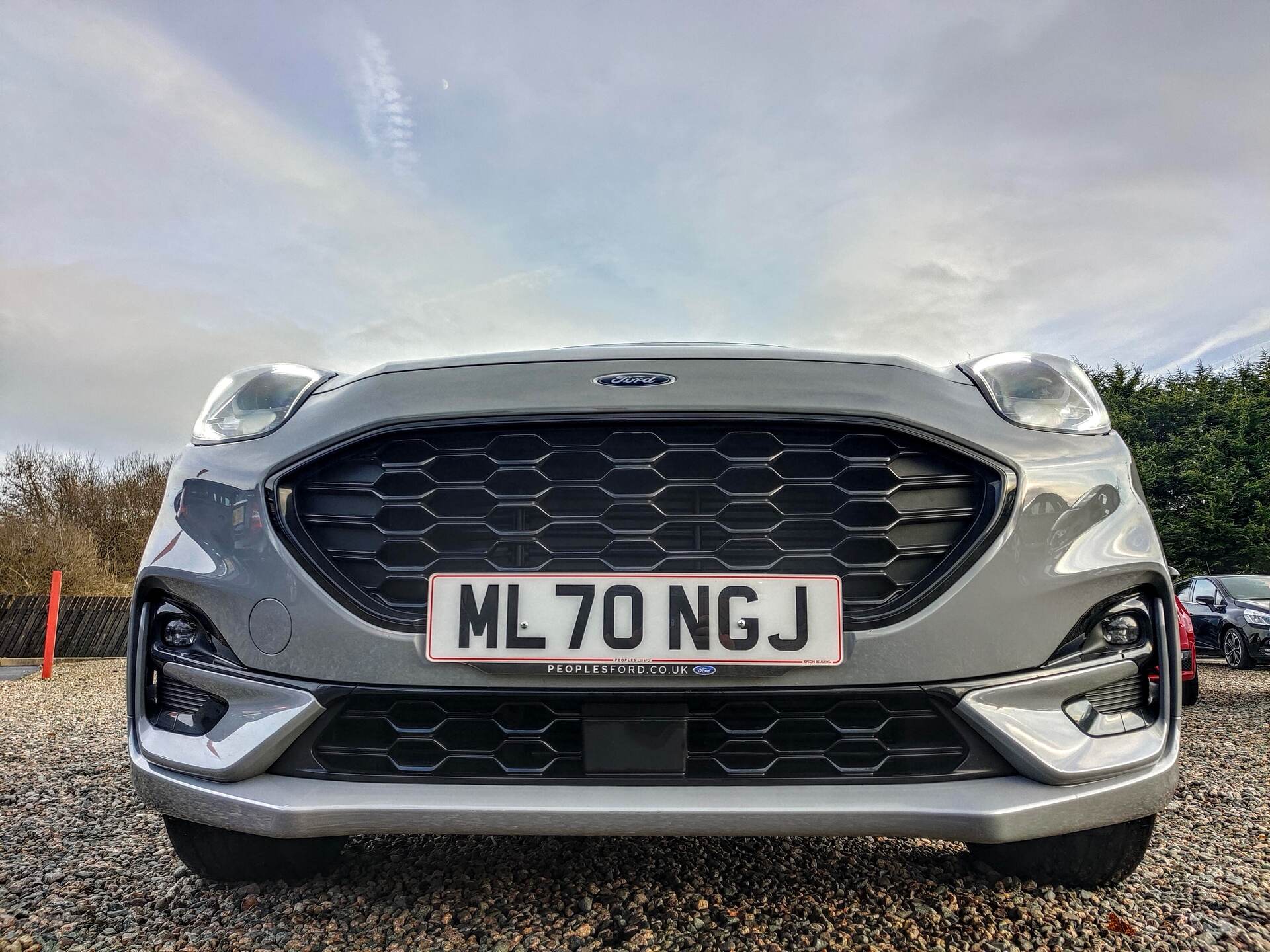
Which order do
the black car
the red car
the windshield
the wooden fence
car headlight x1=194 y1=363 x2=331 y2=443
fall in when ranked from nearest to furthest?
car headlight x1=194 y1=363 x2=331 y2=443 → the red car → the black car → the windshield → the wooden fence

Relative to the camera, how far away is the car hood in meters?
1.72

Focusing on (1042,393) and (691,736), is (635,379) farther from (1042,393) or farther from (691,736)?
(1042,393)

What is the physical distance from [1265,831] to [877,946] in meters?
1.64

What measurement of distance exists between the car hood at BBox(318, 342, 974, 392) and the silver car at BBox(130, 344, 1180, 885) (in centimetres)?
2

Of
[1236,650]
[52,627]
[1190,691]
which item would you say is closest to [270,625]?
[1190,691]

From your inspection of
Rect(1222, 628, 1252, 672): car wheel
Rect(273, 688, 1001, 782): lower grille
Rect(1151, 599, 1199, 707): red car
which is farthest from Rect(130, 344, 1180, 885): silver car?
Rect(1222, 628, 1252, 672): car wheel

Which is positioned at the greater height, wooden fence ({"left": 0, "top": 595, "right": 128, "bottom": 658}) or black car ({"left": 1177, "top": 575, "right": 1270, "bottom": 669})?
black car ({"left": 1177, "top": 575, "right": 1270, "bottom": 669})

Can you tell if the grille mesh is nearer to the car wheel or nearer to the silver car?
the silver car

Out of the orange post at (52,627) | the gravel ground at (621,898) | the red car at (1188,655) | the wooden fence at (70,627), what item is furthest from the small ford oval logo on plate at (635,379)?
the wooden fence at (70,627)

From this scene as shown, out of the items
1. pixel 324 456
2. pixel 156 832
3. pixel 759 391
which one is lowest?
pixel 156 832

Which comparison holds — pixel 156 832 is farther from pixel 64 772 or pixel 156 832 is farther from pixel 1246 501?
pixel 1246 501

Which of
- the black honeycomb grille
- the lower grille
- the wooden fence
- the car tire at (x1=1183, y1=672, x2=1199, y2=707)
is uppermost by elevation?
the black honeycomb grille

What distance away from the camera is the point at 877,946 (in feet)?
5.01

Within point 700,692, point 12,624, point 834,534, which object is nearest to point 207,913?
point 700,692
